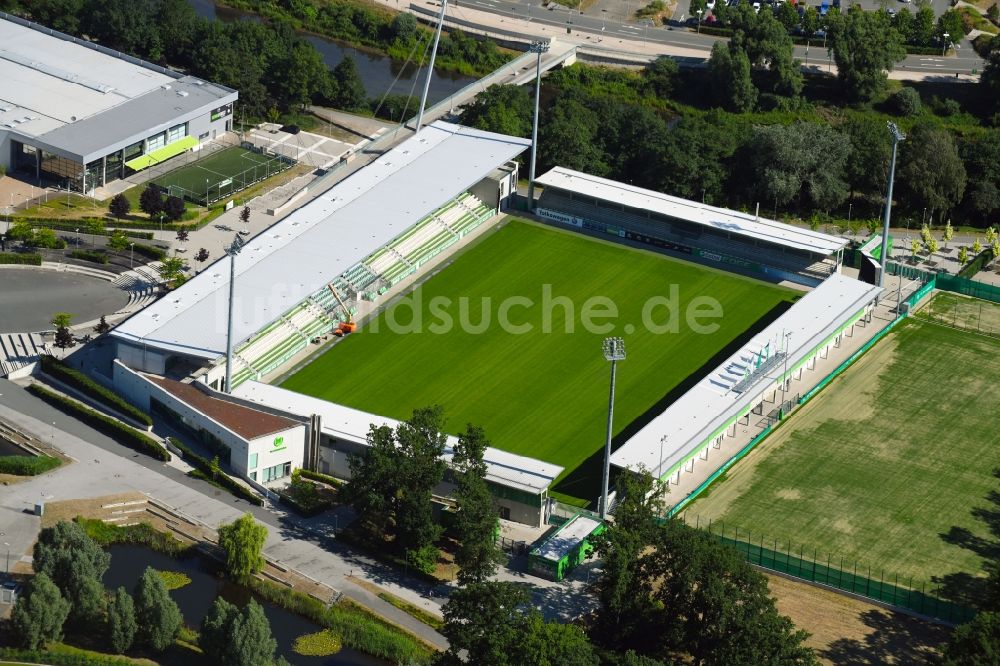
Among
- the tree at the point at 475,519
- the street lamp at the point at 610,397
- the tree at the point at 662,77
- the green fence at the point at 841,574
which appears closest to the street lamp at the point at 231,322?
the tree at the point at 475,519

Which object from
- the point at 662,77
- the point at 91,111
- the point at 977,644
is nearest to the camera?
the point at 977,644

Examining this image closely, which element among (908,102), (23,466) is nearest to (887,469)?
(23,466)

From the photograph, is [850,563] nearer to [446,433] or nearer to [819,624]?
[819,624]

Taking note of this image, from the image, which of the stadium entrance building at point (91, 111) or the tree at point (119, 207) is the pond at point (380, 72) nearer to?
the stadium entrance building at point (91, 111)

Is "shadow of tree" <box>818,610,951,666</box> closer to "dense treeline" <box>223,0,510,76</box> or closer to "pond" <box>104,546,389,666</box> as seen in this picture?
"pond" <box>104,546,389,666</box>

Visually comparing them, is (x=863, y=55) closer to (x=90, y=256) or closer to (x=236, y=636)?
(x=90, y=256)

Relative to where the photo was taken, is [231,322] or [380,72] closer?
[231,322]
